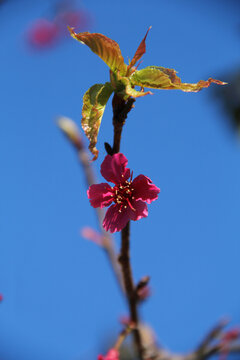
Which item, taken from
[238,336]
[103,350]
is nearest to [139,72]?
[238,336]

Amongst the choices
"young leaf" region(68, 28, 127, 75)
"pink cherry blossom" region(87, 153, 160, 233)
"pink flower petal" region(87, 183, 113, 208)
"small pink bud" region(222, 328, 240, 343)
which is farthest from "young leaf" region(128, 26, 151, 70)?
"small pink bud" region(222, 328, 240, 343)

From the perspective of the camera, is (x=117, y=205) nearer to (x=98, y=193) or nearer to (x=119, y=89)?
(x=98, y=193)

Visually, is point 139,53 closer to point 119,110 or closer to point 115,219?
point 119,110

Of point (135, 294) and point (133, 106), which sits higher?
point (133, 106)

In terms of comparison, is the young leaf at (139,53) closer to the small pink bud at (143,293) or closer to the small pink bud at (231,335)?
the small pink bud at (143,293)

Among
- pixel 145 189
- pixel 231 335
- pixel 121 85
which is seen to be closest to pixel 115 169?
pixel 145 189

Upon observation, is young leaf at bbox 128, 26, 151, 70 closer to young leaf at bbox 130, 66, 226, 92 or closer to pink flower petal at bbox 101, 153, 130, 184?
young leaf at bbox 130, 66, 226, 92
